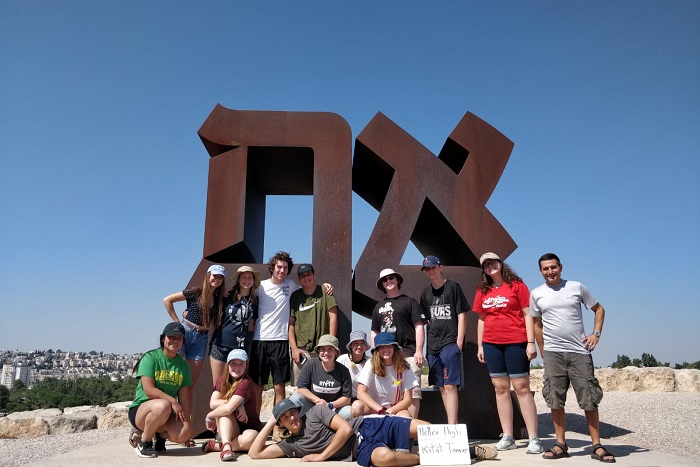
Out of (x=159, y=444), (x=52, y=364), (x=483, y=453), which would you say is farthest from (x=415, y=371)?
(x=52, y=364)

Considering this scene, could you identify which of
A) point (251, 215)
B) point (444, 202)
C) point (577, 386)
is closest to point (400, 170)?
point (444, 202)

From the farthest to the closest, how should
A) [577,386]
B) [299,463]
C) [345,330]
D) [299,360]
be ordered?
[345,330]
[299,360]
[577,386]
[299,463]

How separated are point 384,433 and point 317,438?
0.58 metres

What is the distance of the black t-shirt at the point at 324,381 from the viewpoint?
175 inches

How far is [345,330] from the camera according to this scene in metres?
5.71

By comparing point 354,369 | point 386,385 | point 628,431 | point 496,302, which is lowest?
point 628,431

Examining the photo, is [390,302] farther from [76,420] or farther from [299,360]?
[76,420]

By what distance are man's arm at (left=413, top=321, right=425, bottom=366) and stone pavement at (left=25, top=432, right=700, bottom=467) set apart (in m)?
1.05

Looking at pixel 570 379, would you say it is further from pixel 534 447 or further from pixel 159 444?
pixel 159 444

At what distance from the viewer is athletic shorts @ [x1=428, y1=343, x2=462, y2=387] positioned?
15.7 feet

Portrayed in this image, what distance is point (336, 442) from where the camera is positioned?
3.99 metres

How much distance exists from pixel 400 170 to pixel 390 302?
1.97m

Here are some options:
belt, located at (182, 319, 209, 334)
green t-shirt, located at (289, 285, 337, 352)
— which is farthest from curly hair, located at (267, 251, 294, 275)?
belt, located at (182, 319, 209, 334)

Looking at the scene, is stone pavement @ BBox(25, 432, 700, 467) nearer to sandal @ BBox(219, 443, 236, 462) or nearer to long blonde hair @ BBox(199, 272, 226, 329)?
sandal @ BBox(219, 443, 236, 462)
